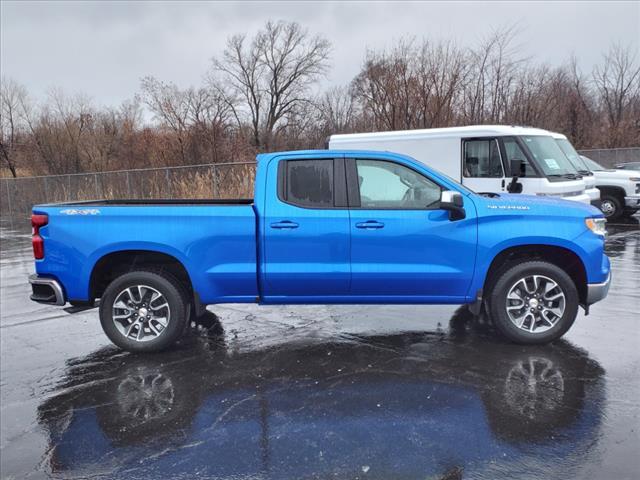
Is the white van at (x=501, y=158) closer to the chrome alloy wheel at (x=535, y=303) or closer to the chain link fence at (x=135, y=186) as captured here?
the chrome alloy wheel at (x=535, y=303)

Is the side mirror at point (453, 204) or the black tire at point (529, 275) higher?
Result: the side mirror at point (453, 204)

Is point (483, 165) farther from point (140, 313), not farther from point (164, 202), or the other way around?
point (140, 313)

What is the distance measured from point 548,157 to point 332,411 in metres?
7.98

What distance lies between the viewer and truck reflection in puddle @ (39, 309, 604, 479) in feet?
10.5

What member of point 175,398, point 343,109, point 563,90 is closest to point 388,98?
point 563,90

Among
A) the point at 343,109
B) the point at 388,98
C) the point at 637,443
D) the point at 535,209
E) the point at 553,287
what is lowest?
the point at 637,443

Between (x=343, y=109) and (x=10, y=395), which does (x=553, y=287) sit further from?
(x=343, y=109)

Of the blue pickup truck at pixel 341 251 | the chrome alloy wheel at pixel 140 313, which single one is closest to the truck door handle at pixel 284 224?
the blue pickup truck at pixel 341 251

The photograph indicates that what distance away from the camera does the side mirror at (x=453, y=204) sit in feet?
15.9

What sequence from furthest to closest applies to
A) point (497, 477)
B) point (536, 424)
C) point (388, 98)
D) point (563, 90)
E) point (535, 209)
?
point (563, 90)
point (388, 98)
point (535, 209)
point (536, 424)
point (497, 477)

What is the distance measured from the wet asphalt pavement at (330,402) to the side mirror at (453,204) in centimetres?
134

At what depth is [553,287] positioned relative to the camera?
199 inches

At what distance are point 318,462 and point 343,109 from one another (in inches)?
1542

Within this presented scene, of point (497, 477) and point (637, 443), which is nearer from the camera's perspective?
point (497, 477)
